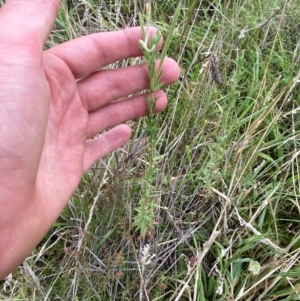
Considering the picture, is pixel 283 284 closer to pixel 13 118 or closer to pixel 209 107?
pixel 209 107

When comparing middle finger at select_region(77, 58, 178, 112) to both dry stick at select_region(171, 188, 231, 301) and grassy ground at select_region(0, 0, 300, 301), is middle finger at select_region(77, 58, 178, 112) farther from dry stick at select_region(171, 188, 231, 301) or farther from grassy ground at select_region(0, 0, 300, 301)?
dry stick at select_region(171, 188, 231, 301)

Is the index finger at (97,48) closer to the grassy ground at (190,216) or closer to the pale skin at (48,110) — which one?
the pale skin at (48,110)

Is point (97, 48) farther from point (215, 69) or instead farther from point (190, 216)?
point (190, 216)

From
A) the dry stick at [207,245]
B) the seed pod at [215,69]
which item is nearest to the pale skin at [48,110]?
the seed pod at [215,69]

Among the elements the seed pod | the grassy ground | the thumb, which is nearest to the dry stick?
the grassy ground

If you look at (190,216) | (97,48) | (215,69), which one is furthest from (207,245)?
(97,48)

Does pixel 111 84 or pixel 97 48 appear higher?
pixel 97 48

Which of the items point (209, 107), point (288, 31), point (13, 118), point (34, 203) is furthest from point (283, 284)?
point (288, 31)
